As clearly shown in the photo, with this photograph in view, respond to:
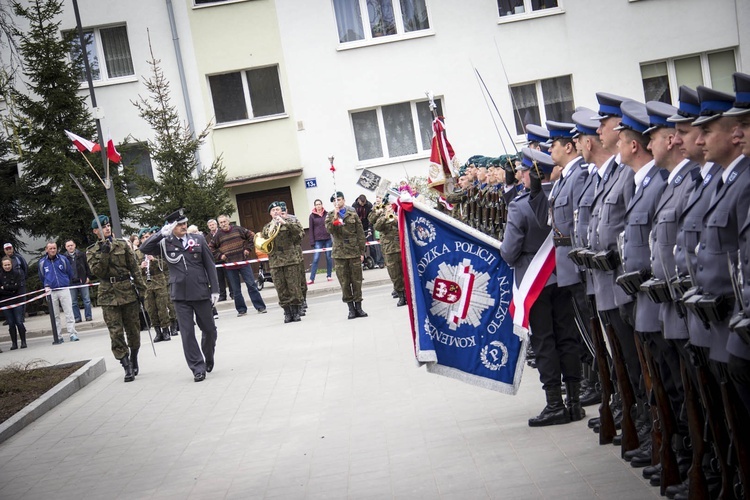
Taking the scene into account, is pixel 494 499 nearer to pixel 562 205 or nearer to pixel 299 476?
A: pixel 299 476

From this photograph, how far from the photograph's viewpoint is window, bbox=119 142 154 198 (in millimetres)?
29297

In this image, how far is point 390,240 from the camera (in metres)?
19.9

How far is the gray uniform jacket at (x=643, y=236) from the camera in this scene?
5.92 meters

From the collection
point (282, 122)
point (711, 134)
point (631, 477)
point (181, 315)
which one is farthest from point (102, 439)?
point (282, 122)

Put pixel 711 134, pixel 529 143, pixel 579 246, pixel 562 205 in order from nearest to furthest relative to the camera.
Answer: pixel 711 134
pixel 579 246
pixel 562 205
pixel 529 143

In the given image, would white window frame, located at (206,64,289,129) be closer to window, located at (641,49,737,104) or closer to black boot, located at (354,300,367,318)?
window, located at (641,49,737,104)

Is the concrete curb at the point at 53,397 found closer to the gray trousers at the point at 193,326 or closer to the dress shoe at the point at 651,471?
the gray trousers at the point at 193,326

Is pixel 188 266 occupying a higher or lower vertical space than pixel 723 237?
lower

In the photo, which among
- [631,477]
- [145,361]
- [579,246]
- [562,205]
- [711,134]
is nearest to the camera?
[711,134]

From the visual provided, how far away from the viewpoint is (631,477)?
6289mm

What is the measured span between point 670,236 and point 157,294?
14.9 meters

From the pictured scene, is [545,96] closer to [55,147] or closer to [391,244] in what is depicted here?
[391,244]

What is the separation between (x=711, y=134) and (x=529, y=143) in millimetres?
5033

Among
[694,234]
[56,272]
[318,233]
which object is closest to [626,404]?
[694,234]
